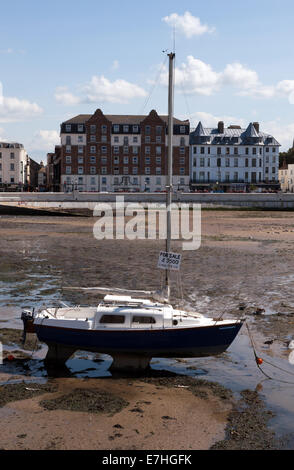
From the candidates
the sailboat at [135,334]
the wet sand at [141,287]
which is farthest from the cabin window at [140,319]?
the wet sand at [141,287]

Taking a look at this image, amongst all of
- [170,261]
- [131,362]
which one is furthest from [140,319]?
[170,261]

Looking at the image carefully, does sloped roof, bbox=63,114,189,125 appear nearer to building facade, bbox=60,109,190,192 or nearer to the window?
building facade, bbox=60,109,190,192

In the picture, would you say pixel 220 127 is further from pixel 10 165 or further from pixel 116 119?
pixel 10 165

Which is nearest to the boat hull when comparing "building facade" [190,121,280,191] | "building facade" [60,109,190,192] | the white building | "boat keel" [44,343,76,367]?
"boat keel" [44,343,76,367]

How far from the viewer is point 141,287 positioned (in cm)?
2633

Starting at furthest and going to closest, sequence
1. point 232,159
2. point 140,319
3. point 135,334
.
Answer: point 232,159 < point 140,319 < point 135,334

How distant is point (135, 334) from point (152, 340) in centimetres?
49

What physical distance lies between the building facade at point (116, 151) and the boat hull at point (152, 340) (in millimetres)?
95669

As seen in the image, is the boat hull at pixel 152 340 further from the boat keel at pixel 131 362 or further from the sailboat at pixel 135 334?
the boat keel at pixel 131 362

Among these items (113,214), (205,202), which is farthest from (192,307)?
(205,202)

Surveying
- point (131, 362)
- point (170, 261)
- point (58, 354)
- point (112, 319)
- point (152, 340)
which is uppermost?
point (170, 261)

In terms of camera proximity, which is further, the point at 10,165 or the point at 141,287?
the point at 10,165

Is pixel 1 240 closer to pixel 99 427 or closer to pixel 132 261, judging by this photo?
pixel 132 261

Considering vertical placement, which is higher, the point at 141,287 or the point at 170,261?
the point at 170,261
